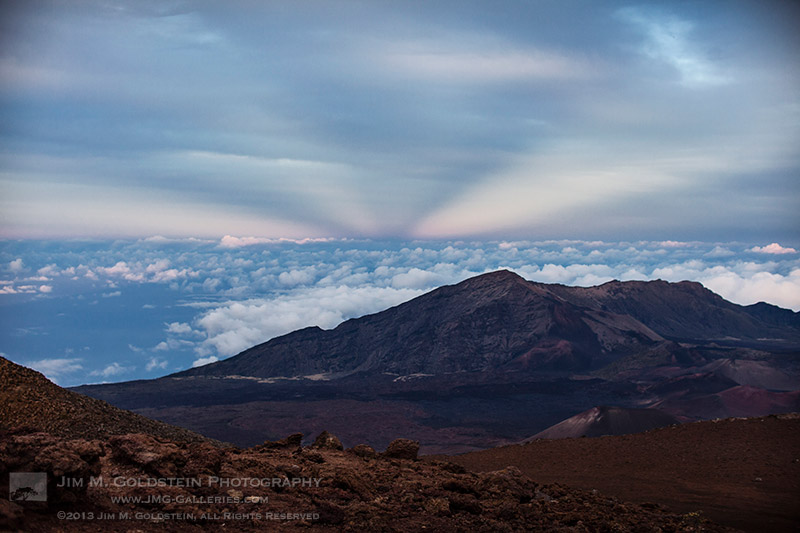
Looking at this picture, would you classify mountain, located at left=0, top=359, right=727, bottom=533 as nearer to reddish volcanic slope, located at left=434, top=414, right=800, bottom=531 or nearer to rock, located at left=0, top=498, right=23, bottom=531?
rock, located at left=0, top=498, right=23, bottom=531

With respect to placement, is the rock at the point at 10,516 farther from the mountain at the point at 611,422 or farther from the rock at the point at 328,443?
the mountain at the point at 611,422

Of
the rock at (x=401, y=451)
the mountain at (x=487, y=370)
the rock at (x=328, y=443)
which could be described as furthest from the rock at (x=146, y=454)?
the mountain at (x=487, y=370)

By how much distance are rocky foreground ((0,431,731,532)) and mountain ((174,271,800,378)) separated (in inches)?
4734

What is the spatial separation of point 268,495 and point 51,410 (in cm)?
1040

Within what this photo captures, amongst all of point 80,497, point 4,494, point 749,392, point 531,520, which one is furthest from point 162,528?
point 749,392

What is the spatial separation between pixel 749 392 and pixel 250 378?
87554 millimetres

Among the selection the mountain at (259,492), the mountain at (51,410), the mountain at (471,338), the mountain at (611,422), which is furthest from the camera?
the mountain at (471,338)

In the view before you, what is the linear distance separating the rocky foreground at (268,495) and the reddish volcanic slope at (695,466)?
5196mm

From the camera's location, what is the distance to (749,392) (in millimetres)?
91250

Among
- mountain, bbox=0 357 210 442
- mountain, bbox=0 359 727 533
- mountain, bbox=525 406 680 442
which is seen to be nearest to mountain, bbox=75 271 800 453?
mountain, bbox=525 406 680 442

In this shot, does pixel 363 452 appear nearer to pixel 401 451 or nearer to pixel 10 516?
pixel 401 451

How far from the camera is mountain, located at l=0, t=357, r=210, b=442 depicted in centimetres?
1905

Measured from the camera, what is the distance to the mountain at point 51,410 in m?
19.0

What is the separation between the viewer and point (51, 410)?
1981 centimetres
